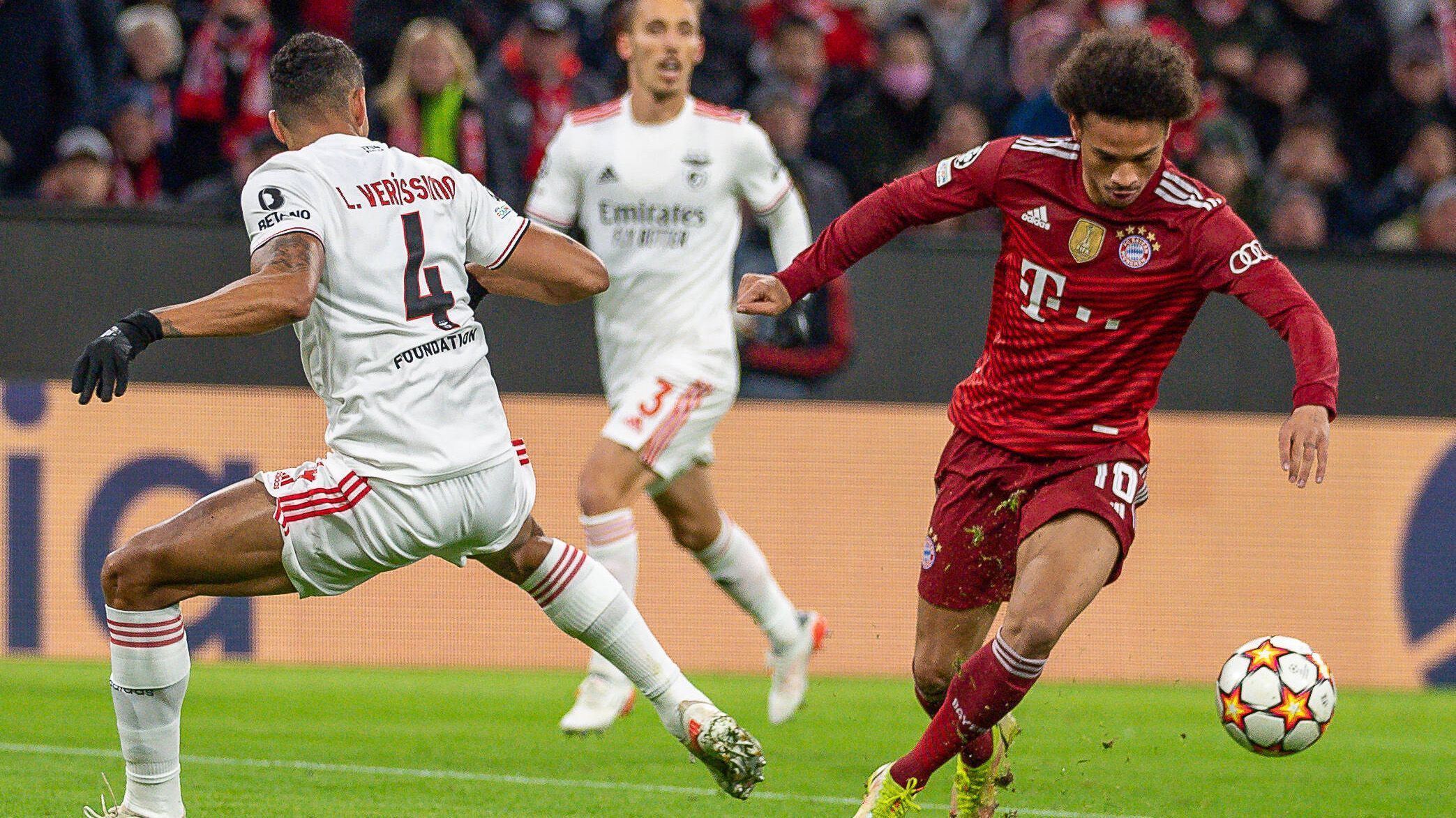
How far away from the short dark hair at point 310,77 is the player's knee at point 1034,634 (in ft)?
7.19

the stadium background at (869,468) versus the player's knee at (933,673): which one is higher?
the player's knee at (933,673)

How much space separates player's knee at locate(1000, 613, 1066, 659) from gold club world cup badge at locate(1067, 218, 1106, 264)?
1.00 m

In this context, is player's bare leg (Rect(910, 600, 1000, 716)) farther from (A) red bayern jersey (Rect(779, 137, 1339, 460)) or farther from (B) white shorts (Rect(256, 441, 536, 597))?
(B) white shorts (Rect(256, 441, 536, 597))

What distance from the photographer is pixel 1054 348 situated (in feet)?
Answer: 17.5

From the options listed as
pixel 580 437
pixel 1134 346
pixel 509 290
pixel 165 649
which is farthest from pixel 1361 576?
pixel 165 649

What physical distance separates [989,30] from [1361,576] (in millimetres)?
4458

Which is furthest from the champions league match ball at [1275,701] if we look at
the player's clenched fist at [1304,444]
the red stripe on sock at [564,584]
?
the red stripe on sock at [564,584]

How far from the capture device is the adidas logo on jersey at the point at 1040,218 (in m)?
A: 5.27

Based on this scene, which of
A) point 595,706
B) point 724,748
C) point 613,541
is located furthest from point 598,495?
point 724,748

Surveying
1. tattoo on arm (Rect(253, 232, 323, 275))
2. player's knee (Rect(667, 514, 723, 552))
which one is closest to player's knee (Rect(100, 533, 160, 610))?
tattoo on arm (Rect(253, 232, 323, 275))

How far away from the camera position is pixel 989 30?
12.7 metres

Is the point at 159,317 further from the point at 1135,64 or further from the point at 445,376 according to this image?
the point at 1135,64

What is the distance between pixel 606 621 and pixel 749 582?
2743mm

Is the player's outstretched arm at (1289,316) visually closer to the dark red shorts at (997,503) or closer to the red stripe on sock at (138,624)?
the dark red shorts at (997,503)
